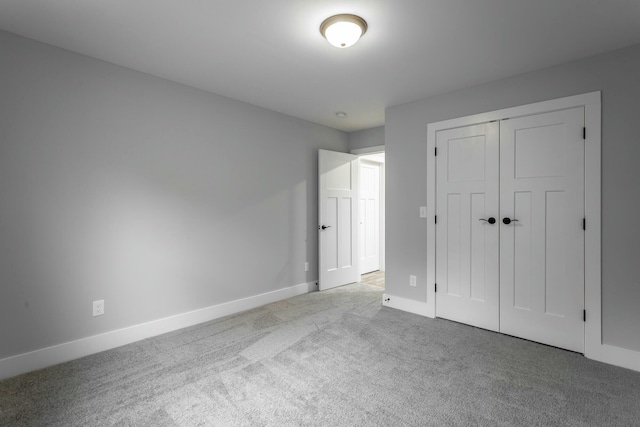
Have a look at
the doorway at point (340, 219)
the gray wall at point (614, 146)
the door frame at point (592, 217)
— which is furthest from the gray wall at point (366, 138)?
the door frame at point (592, 217)

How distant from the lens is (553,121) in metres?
2.71

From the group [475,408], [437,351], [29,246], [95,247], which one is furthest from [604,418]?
[29,246]

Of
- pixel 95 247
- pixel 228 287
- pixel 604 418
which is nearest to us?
pixel 604 418

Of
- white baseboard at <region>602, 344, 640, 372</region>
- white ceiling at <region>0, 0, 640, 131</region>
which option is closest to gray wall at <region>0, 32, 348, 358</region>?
white ceiling at <region>0, 0, 640, 131</region>

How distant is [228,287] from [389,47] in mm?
2804

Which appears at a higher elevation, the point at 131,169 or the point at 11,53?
the point at 11,53

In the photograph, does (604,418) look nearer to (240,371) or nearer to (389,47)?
(240,371)

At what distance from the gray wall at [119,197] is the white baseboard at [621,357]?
3.19 m

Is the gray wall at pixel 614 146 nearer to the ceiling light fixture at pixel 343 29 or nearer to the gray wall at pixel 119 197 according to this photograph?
the ceiling light fixture at pixel 343 29

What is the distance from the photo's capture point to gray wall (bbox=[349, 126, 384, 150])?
472 cm

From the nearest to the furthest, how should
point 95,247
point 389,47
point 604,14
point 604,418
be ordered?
point 604,418
point 604,14
point 389,47
point 95,247

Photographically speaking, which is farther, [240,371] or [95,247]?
[95,247]

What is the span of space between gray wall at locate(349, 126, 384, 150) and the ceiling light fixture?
102 inches

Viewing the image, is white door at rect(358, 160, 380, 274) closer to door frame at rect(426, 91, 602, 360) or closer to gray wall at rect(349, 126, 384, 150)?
gray wall at rect(349, 126, 384, 150)
